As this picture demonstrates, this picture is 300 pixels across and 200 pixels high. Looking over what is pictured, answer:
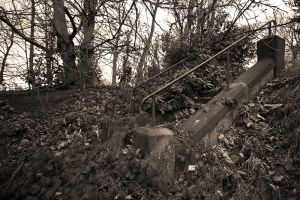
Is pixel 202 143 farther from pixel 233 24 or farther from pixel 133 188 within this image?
pixel 233 24

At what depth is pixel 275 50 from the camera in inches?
258

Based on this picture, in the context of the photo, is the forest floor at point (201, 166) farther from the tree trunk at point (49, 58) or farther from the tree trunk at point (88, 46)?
the tree trunk at point (88, 46)

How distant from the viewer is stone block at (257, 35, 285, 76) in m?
6.53

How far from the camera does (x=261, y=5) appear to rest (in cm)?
852

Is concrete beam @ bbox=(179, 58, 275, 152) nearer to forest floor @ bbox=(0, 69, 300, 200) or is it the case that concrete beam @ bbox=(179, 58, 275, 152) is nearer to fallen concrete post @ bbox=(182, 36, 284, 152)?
fallen concrete post @ bbox=(182, 36, 284, 152)

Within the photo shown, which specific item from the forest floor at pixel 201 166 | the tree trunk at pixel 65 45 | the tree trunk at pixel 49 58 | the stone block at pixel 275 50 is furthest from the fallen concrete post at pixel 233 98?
the tree trunk at pixel 49 58

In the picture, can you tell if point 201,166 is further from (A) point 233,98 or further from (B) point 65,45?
(B) point 65,45

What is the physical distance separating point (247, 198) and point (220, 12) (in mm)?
6494

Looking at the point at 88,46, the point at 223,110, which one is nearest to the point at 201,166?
the point at 223,110

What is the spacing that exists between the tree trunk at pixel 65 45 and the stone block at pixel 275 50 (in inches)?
187

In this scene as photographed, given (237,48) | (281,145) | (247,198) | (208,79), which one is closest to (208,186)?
(247,198)

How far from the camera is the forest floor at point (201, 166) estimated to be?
4027mm

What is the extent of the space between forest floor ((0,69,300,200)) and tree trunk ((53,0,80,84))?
3204 mm

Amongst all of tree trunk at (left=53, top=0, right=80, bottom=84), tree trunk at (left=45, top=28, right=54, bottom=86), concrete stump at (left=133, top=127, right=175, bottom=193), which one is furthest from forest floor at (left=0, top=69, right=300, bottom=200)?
tree trunk at (left=53, top=0, right=80, bottom=84)
